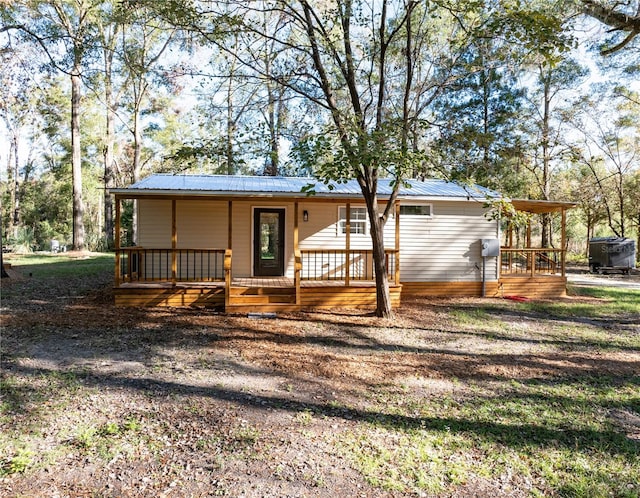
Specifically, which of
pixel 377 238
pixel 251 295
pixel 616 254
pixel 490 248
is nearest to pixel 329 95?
pixel 377 238

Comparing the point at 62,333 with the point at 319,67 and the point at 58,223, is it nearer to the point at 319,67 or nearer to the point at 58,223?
the point at 319,67

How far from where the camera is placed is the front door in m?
10.4

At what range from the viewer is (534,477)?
9.32 feet

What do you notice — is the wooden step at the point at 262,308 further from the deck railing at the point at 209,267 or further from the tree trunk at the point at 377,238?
the tree trunk at the point at 377,238

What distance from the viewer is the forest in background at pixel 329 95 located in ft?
21.0

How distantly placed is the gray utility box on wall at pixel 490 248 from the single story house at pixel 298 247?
0.10 feet

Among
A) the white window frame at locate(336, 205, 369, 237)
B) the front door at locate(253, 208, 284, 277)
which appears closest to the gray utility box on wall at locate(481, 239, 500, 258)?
the white window frame at locate(336, 205, 369, 237)

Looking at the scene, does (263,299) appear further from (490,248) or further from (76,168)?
(76,168)

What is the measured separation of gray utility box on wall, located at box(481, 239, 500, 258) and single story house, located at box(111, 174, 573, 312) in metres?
0.03

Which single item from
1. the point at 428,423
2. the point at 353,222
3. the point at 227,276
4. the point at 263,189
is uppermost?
the point at 263,189

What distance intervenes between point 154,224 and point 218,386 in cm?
630

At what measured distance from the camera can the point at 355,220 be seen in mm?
10727

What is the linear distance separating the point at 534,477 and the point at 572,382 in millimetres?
2412

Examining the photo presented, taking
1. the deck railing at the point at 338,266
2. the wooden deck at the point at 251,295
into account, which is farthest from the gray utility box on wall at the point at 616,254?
the wooden deck at the point at 251,295
